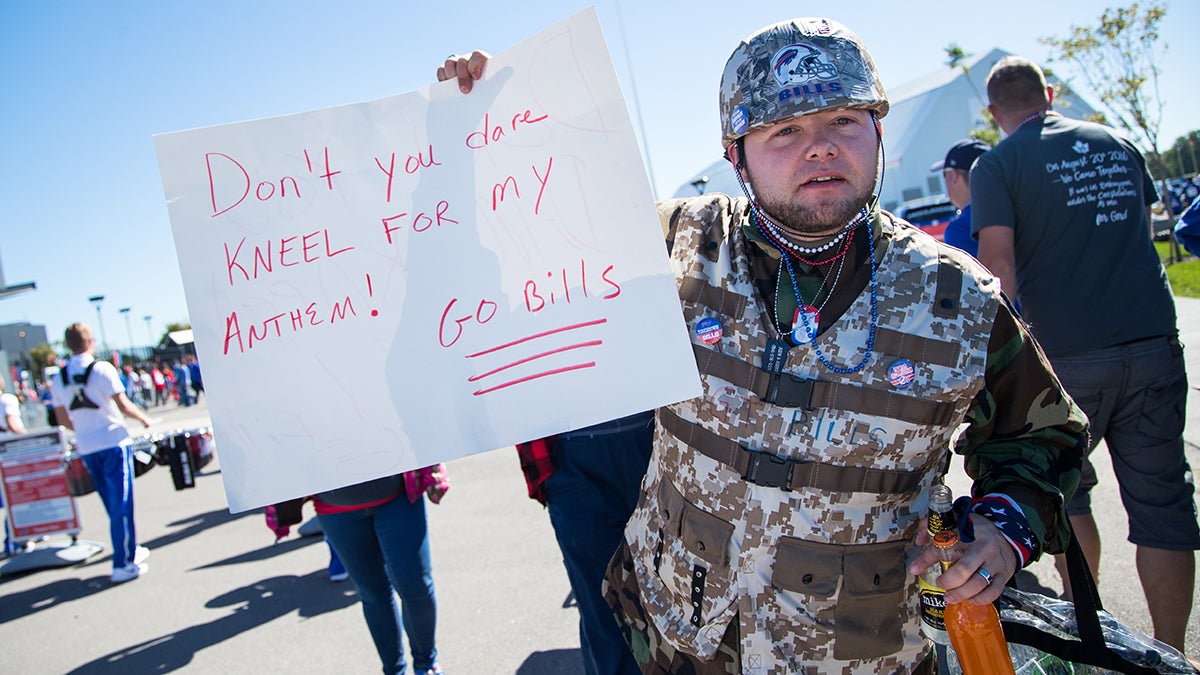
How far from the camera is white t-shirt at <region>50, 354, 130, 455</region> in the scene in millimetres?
5598

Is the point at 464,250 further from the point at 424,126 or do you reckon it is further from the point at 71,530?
the point at 71,530

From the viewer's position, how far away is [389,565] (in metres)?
2.84

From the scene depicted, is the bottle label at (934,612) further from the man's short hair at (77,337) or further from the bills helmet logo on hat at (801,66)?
the man's short hair at (77,337)

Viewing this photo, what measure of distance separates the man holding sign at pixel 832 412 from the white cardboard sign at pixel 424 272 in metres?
0.16

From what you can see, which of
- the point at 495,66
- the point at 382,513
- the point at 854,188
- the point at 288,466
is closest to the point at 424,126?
the point at 495,66

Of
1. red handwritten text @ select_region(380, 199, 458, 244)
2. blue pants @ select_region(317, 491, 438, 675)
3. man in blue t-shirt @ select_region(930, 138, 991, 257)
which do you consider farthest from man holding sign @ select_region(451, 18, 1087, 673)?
man in blue t-shirt @ select_region(930, 138, 991, 257)

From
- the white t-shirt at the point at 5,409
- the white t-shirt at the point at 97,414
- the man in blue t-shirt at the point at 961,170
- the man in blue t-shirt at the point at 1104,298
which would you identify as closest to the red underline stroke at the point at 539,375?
the man in blue t-shirt at the point at 1104,298

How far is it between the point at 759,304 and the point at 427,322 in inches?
28.6

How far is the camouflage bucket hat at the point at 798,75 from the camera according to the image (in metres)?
1.48

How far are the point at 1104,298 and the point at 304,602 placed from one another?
4.61m

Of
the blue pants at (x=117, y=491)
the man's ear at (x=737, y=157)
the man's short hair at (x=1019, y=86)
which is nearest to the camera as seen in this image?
the man's ear at (x=737, y=157)

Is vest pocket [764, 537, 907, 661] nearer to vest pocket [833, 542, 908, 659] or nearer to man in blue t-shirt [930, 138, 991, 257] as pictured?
vest pocket [833, 542, 908, 659]

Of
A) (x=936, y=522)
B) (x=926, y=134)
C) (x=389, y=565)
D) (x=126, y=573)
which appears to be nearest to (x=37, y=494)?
(x=126, y=573)

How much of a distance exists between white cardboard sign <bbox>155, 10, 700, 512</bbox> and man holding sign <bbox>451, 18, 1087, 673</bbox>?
16 centimetres
